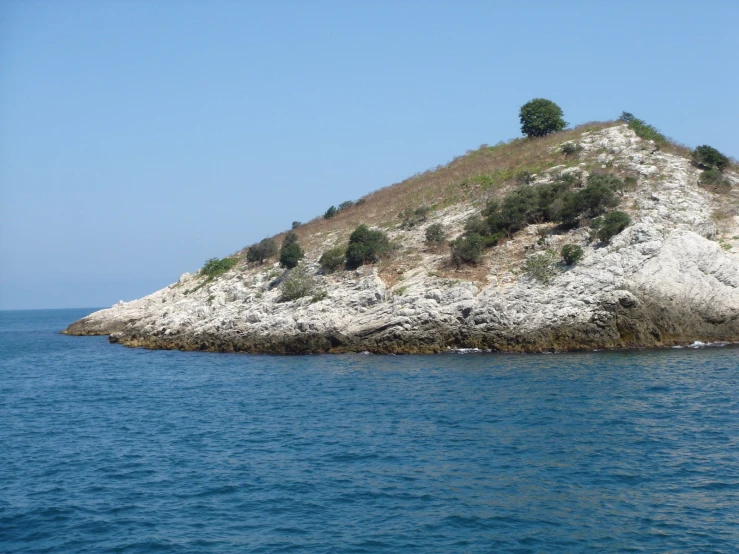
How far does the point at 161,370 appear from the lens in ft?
139

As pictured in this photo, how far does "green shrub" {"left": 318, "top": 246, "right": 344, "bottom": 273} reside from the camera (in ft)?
178

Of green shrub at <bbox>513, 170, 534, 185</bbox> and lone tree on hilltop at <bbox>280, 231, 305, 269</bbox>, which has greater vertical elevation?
green shrub at <bbox>513, 170, 534, 185</bbox>

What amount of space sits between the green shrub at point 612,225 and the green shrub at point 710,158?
13.1m

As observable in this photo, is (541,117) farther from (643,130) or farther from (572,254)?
(572,254)

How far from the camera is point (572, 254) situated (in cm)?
4431

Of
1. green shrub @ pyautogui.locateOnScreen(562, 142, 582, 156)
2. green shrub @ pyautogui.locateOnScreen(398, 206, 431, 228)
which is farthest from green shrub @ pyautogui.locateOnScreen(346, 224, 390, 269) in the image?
green shrub @ pyautogui.locateOnScreen(562, 142, 582, 156)

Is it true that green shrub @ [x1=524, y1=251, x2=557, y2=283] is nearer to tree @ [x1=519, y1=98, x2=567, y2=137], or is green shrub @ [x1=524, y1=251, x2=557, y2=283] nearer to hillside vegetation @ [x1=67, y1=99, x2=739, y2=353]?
hillside vegetation @ [x1=67, y1=99, x2=739, y2=353]

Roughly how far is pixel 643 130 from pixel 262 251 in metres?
36.7

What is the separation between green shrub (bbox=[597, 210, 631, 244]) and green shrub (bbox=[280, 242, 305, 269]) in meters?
24.5

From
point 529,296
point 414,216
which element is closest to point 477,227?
point 414,216

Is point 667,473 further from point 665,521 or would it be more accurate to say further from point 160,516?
point 160,516

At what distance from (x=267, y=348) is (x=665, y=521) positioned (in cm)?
3456

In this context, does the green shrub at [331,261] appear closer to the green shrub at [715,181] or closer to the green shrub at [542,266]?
the green shrub at [542,266]

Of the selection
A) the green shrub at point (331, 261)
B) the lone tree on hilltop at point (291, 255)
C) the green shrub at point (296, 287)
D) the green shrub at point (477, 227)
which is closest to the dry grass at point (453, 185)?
the lone tree on hilltop at point (291, 255)
